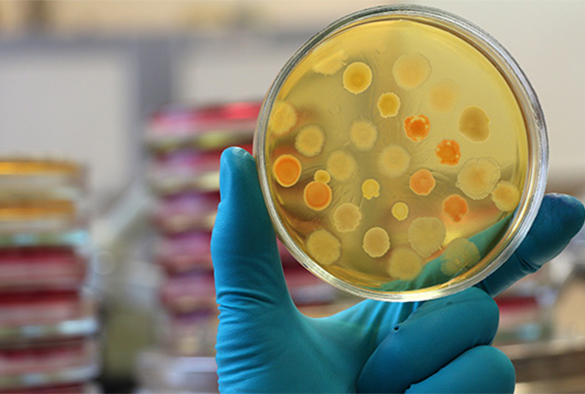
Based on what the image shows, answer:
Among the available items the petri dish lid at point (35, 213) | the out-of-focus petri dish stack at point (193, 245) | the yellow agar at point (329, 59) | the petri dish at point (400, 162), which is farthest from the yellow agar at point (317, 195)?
the petri dish lid at point (35, 213)

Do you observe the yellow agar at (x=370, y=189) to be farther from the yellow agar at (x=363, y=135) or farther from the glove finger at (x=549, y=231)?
the glove finger at (x=549, y=231)

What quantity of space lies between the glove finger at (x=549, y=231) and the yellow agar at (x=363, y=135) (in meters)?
0.19

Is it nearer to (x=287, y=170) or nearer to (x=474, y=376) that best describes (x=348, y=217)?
(x=287, y=170)

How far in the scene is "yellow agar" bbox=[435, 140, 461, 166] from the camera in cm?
63

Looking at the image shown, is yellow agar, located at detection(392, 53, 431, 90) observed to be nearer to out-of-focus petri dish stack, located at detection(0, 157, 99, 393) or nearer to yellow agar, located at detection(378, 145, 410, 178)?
yellow agar, located at detection(378, 145, 410, 178)

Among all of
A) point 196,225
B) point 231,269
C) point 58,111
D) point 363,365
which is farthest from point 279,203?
point 58,111

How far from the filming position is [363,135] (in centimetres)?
63

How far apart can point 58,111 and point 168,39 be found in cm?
56

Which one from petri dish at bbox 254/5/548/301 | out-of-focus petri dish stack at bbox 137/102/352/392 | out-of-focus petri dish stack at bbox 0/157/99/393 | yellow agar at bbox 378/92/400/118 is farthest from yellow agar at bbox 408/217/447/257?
out-of-focus petri dish stack at bbox 0/157/99/393

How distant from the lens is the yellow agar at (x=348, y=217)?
631mm

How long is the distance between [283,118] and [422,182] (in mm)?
151

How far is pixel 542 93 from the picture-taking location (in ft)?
8.20

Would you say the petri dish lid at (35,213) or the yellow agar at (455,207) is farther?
the petri dish lid at (35,213)

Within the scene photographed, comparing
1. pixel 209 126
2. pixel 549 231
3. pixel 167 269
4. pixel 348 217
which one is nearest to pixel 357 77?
pixel 348 217
